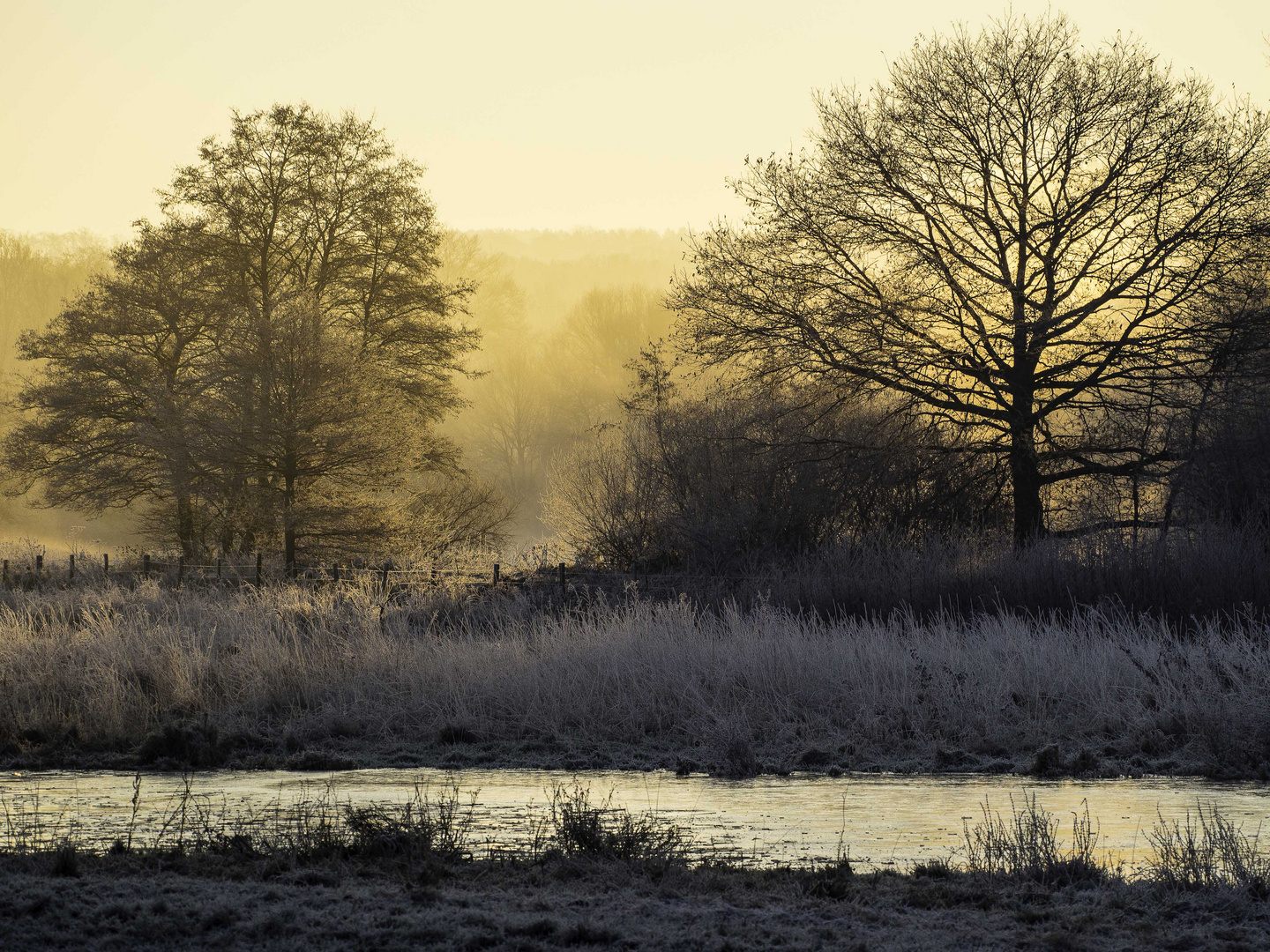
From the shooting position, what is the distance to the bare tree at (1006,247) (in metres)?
26.4

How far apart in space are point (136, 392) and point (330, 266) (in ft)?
21.0

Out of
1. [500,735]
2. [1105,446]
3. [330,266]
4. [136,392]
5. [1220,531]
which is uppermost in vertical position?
[330,266]

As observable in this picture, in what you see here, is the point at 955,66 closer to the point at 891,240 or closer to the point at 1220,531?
the point at 891,240

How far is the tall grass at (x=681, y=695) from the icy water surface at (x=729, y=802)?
Answer: 104cm

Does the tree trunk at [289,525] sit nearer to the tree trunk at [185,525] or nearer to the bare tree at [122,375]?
the bare tree at [122,375]

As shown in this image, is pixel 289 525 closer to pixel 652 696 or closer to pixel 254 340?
pixel 254 340

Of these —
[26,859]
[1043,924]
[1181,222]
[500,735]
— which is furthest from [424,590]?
[1043,924]

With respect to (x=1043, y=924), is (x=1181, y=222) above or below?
above

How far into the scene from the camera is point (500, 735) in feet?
53.1

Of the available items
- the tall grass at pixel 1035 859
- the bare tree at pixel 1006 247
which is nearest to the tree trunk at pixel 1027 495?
the bare tree at pixel 1006 247

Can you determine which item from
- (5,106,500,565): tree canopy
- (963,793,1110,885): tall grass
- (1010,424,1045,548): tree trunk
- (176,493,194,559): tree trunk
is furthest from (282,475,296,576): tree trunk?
(963,793,1110,885): tall grass

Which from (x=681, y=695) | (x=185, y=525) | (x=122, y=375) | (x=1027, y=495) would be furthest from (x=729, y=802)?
(x=122, y=375)

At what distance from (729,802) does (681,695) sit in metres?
4.49

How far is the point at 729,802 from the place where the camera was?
39.4 ft
